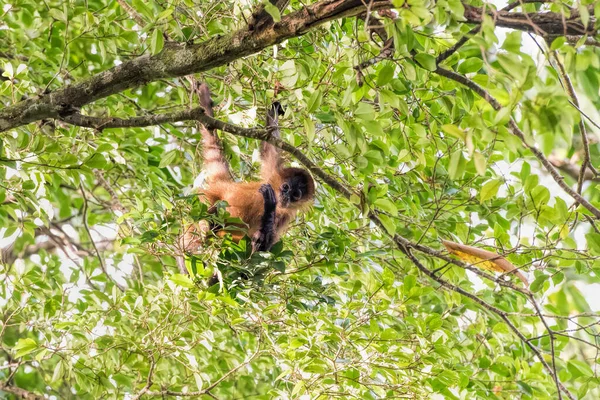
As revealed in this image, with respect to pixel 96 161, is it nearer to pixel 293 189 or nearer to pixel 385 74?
pixel 385 74

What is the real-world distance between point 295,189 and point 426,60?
90.6 inches

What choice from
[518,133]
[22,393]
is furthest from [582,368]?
[22,393]

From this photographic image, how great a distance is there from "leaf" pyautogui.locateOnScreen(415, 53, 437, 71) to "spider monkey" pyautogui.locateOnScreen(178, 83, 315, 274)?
Result: 0.99m

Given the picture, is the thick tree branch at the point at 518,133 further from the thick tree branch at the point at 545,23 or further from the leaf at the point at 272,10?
the leaf at the point at 272,10

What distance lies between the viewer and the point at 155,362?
3805 mm

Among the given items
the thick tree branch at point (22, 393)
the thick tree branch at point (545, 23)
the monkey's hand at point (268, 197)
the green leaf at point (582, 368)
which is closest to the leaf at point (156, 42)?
the thick tree branch at point (545, 23)

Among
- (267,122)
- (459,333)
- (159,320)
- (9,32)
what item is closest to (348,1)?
(267,122)

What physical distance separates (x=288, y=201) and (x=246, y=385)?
1.69 metres

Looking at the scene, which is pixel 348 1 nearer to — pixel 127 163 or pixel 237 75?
pixel 237 75

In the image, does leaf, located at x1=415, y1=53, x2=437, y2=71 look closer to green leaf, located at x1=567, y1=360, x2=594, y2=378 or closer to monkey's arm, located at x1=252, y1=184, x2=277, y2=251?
monkey's arm, located at x1=252, y1=184, x2=277, y2=251

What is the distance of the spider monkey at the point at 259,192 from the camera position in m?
3.79

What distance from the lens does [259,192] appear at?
405cm

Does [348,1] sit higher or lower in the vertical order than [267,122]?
higher

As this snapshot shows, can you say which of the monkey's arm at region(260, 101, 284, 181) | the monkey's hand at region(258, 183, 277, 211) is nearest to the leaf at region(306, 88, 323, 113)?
the monkey's hand at region(258, 183, 277, 211)
